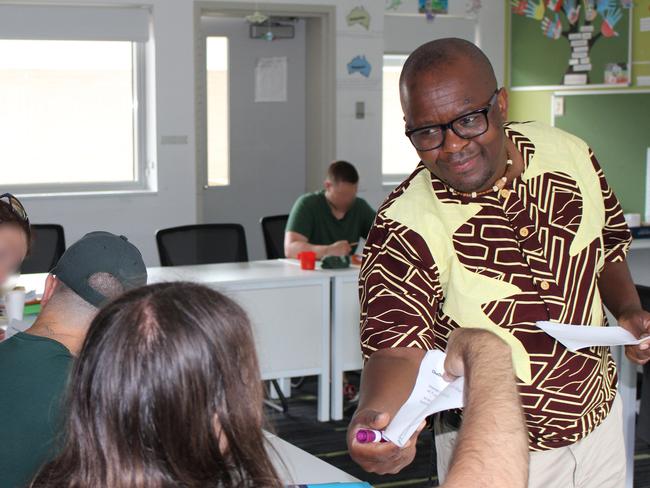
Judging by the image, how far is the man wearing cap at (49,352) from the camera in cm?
191

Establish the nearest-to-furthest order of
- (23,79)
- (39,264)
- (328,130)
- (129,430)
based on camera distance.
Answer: (129,430), (39,264), (23,79), (328,130)

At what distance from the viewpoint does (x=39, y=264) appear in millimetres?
5145

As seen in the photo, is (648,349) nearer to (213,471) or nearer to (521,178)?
(521,178)

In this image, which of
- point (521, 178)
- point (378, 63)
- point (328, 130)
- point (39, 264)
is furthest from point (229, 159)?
point (521, 178)

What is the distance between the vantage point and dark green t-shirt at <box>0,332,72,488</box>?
190 centimetres

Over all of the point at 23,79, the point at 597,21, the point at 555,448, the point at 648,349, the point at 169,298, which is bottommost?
the point at 555,448

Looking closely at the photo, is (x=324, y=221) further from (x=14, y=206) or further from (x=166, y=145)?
A: (x=14, y=206)

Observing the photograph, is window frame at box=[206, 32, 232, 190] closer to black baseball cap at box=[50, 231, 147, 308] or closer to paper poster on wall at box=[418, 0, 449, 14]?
paper poster on wall at box=[418, 0, 449, 14]

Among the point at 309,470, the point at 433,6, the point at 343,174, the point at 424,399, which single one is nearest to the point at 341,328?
the point at 343,174

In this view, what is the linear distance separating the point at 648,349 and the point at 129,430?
1.35 metres

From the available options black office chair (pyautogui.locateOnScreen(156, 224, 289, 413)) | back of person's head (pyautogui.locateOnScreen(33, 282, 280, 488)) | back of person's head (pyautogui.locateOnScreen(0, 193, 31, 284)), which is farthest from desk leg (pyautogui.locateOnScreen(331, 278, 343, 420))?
back of person's head (pyautogui.locateOnScreen(33, 282, 280, 488))

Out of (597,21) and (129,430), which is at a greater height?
A: (597,21)

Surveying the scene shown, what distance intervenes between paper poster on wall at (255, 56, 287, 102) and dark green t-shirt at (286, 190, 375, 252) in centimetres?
237

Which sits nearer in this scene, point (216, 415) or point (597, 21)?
point (216, 415)
